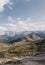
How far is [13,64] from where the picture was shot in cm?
10019

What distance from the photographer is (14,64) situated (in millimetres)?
99875

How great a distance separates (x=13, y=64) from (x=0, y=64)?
9.97 m

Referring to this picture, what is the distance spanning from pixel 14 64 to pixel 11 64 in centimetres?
183

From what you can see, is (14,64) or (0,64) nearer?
(14,64)

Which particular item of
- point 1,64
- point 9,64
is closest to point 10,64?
point 9,64

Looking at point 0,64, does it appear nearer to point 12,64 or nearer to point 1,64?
point 1,64

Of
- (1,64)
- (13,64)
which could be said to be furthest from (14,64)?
(1,64)

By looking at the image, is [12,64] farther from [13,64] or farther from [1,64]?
[1,64]

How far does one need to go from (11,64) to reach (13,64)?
1198 millimetres

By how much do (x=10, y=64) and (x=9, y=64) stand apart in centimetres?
59

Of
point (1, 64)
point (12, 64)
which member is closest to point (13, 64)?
point (12, 64)

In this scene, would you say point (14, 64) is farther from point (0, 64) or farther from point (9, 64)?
point (0, 64)

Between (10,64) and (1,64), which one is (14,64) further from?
(1,64)

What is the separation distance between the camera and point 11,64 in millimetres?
100625
